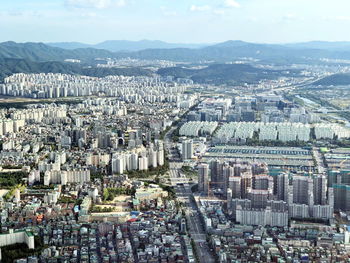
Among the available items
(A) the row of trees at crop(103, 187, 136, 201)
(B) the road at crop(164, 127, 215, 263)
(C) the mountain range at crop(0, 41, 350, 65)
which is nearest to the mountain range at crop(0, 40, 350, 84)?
(C) the mountain range at crop(0, 41, 350, 65)

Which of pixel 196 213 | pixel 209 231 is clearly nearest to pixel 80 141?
pixel 196 213

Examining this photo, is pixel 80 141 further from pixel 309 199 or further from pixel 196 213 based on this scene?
pixel 309 199

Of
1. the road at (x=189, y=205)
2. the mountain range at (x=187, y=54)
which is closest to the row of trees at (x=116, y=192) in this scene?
the road at (x=189, y=205)

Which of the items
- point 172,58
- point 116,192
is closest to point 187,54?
point 172,58

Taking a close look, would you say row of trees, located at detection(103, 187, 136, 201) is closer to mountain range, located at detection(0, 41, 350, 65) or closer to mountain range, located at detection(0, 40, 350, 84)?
mountain range, located at detection(0, 40, 350, 84)

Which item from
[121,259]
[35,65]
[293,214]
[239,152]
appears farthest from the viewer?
[35,65]

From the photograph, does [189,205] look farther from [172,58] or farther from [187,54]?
[187,54]

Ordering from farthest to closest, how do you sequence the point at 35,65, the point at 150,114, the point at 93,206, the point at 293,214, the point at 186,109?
the point at 35,65 → the point at 186,109 → the point at 150,114 → the point at 93,206 → the point at 293,214

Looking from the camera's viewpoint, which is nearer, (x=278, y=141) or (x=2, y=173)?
(x=2, y=173)
